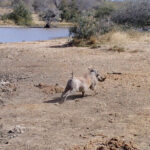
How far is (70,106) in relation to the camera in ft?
33.8

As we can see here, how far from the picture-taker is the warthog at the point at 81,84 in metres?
10.6

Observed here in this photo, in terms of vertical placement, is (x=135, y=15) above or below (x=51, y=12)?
above

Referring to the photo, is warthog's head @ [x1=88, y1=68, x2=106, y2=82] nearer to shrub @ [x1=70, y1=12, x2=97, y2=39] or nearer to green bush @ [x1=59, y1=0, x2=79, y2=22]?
shrub @ [x1=70, y1=12, x2=97, y2=39]

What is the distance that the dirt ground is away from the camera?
26.7 feet

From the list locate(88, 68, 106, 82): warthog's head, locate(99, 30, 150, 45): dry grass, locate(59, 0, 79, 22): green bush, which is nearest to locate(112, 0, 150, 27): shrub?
locate(99, 30, 150, 45): dry grass

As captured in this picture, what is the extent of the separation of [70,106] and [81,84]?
2.28 ft

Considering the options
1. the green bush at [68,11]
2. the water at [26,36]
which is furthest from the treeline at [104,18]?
the green bush at [68,11]

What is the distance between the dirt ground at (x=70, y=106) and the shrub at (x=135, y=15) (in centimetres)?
1287

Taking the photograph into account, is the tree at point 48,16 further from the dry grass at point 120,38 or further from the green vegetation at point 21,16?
the dry grass at point 120,38

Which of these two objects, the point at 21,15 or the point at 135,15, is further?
the point at 21,15

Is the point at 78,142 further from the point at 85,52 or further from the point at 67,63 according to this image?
the point at 85,52

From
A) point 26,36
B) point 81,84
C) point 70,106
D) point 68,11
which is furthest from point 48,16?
point 70,106

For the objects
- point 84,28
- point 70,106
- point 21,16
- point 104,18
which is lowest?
point 21,16

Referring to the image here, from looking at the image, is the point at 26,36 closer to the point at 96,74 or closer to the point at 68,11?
the point at 96,74
